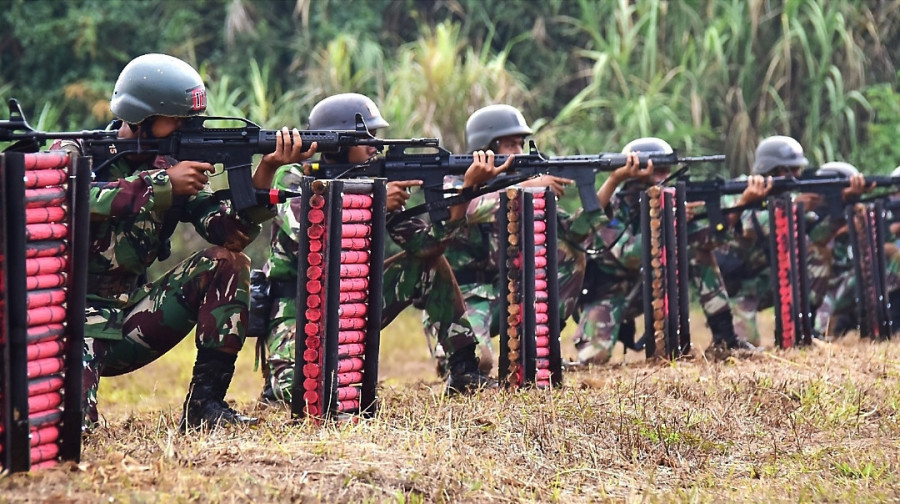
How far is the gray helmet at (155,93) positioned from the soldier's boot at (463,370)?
2.46 m

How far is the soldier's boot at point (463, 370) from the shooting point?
8242mm

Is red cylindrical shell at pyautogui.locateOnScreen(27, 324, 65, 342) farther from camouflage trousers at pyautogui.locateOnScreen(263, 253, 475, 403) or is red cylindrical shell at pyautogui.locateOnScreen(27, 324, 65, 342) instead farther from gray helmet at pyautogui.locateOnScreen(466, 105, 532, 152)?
gray helmet at pyautogui.locateOnScreen(466, 105, 532, 152)

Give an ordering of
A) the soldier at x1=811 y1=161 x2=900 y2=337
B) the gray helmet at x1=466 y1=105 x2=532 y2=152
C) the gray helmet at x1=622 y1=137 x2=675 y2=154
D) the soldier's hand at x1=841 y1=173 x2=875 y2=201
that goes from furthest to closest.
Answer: the soldier at x1=811 y1=161 x2=900 y2=337 → the soldier's hand at x1=841 y1=173 x2=875 y2=201 → the gray helmet at x1=622 y1=137 x2=675 y2=154 → the gray helmet at x1=466 y1=105 x2=532 y2=152

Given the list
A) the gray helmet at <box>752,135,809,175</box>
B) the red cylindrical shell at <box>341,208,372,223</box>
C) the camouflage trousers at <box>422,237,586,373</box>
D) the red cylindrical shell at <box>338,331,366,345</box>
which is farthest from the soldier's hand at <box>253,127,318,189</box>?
the gray helmet at <box>752,135,809,175</box>

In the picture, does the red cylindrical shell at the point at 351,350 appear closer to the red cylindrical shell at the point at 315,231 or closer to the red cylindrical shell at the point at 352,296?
the red cylindrical shell at the point at 352,296

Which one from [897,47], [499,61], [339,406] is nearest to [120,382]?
[339,406]

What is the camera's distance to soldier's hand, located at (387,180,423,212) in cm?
771

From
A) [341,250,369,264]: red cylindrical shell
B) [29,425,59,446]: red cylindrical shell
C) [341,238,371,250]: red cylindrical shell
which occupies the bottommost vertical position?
[29,425,59,446]: red cylindrical shell

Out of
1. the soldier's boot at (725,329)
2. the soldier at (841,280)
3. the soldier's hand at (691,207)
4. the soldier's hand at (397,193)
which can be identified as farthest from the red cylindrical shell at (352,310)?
the soldier at (841,280)

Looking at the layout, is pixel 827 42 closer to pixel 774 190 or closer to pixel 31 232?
pixel 774 190

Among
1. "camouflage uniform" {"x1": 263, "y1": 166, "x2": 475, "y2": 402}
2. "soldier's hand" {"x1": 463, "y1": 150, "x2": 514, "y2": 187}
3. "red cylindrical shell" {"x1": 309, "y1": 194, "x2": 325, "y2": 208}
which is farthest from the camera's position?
"soldier's hand" {"x1": 463, "y1": 150, "x2": 514, "y2": 187}

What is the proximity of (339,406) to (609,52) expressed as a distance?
1210 centimetres

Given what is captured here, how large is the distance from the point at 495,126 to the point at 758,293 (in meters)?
3.59

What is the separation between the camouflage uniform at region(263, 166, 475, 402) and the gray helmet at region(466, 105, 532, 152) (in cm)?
137
